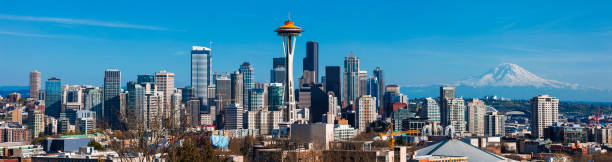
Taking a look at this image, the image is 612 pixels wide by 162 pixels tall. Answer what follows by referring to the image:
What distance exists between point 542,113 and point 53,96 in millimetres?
94505

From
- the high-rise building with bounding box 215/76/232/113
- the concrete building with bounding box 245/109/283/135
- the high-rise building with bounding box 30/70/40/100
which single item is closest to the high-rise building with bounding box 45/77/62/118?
the high-rise building with bounding box 30/70/40/100

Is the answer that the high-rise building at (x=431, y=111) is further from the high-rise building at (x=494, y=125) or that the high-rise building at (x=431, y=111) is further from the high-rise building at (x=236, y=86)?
the high-rise building at (x=236, y=86)

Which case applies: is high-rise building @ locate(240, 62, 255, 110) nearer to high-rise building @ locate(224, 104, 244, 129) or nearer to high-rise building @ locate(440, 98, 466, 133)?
high-rise building @ locate(224, 104, 244, 129)

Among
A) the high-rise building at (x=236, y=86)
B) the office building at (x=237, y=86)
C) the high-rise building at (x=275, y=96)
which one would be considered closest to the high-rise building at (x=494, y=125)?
the high-rise building at (x=275, y=96)

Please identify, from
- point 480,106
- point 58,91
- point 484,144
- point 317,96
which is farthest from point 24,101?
point 484,144

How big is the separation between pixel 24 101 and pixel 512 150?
121478mm

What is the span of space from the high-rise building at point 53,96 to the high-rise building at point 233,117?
4482 cm

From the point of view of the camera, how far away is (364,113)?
13525 cm

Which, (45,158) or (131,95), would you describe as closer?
(45,158)

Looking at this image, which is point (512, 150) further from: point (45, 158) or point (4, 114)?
point (4, 114)

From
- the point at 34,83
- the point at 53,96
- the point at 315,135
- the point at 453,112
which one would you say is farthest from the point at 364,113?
the point at 315,135

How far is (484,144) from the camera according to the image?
82.6 meters

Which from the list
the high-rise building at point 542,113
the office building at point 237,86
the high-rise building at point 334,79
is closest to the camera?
the high-rise building at point 542,113

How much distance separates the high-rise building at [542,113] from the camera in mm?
123375
